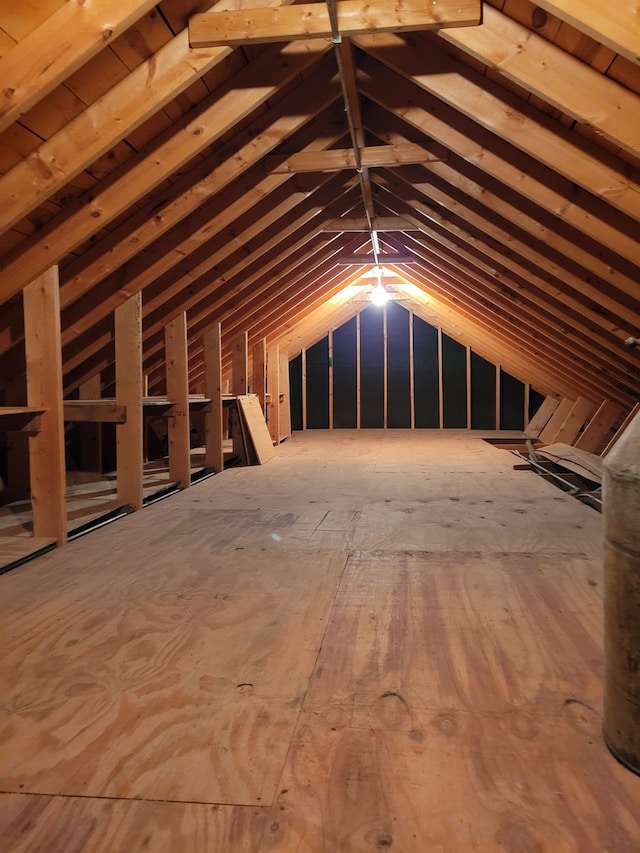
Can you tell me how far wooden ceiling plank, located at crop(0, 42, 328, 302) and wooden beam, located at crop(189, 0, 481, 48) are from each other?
49cm

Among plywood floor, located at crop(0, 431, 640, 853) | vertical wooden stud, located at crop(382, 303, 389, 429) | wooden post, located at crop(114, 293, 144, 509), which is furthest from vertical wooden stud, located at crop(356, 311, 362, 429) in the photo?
plywood floor, located at crop(0, 431, 640, 853)

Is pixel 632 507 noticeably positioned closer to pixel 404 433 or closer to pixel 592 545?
pixel 592 545

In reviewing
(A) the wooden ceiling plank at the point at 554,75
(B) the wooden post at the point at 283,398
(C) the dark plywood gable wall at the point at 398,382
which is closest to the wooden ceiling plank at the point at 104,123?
(A) the wooden ceiling plank at the point at 554,75

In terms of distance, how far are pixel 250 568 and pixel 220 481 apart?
2.89 m

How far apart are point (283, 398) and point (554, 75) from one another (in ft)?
24.4

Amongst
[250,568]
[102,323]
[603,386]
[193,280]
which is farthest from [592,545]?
[603,386]

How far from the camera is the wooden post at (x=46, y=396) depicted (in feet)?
10.6

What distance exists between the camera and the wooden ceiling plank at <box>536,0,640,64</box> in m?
2.13

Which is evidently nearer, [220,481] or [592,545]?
[592,545]

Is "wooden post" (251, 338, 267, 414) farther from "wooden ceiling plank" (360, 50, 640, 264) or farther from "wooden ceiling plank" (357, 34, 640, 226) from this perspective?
"wooden ceiling plank" (357, 34, 640, 226)

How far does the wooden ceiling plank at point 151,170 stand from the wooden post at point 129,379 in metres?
1.01

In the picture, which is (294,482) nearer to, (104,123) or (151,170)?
(151,170)

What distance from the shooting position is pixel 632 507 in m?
1.32

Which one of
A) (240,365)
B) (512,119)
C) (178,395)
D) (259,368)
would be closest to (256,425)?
(240,365)
